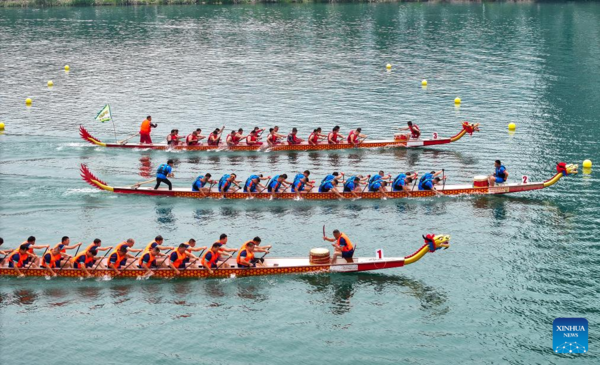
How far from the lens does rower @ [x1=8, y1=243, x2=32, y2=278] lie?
33812mm

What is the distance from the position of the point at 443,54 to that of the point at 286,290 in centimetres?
6251

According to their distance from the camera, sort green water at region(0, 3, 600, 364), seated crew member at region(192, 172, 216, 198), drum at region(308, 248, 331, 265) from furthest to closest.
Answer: seated crew member at region(192, 172, 216, 198)
drum at region(308, 248, 331, 265)
green water at region(0, 3, 600, 364)

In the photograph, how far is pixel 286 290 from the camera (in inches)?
1281

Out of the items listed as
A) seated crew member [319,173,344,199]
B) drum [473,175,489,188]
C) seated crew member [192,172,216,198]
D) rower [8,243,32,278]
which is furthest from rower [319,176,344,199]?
rower [8,243,32,278]

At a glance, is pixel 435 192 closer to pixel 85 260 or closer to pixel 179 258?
pixel 179 258

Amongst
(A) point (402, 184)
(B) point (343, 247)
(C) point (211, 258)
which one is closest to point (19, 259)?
(C) point (211, 258)

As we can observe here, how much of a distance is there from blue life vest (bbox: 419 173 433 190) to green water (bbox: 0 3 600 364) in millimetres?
1086

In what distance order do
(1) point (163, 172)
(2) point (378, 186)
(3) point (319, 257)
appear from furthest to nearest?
1. (1) point (163, 172)
2. (2) point (378, 186)
3. (3) point (319, 257)

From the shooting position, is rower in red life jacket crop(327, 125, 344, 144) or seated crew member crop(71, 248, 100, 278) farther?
rower in red life jacket crop(327, 125, 344, 144)

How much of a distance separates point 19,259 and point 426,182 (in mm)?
21408

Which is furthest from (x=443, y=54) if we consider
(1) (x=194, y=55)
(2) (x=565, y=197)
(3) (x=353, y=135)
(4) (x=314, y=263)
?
(4) (x=314, y=263)

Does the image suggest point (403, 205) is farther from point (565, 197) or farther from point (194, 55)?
point (194, 55)

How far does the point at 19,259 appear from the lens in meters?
33.8

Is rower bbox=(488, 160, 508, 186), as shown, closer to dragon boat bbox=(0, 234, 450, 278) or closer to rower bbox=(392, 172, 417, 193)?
rower bbox=(392, 172, 417, 193)
